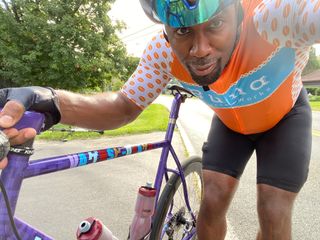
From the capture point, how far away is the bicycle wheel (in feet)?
7.33

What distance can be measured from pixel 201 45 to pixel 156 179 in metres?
1.15

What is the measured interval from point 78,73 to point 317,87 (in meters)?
47.8

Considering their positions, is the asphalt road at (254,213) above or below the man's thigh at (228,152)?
below

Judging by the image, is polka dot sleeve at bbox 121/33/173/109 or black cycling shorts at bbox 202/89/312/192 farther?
polka dot sleeve at bbox 121/33/173/109

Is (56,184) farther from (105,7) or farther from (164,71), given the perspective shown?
(105,7)

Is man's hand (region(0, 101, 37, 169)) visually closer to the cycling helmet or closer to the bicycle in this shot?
the bicycle

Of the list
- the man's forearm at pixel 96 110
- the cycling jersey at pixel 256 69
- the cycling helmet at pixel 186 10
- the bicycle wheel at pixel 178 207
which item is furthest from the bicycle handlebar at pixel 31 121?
the bicycle wheel at pixel 178 207

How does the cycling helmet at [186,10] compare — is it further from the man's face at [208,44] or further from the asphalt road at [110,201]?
the asphalt road at [110,201]

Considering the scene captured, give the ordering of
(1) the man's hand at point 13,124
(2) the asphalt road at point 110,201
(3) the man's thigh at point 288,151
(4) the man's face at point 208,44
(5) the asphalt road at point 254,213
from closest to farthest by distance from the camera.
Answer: (1) the man's hand at point 13,124 → (4) the man's face at point 208,44 → (3) the man's thigh at point 288,151 → (5) the asphalt road at point 254,213 → (2) the asphalt road at point 110,201

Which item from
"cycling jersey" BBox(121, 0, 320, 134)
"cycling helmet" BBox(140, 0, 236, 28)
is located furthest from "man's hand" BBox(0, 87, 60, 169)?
"cycling jersey" BBox(121, 0, 320, 134)

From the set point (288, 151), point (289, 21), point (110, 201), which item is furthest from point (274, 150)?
point (110, 201)

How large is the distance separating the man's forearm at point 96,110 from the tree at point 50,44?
1524cm

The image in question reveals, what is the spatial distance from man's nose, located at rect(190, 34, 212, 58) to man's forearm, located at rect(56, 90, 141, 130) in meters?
0.64

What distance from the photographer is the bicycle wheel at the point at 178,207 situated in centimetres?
223
